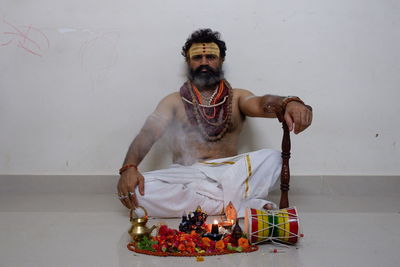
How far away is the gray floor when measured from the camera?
243 cm

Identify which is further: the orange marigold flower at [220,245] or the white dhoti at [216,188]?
the white dhoti at [216,188]

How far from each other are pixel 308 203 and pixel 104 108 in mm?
2071

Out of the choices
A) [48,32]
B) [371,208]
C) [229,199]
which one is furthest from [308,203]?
[48,32]

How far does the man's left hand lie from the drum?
0.61 m

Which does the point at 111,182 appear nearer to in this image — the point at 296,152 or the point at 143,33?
the point at 143,33

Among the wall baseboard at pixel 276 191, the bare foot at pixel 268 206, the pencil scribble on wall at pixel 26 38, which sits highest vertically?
the pencil scribble on wall at pixel 26 38

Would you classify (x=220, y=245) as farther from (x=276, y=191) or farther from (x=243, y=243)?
(x=276, y=191)

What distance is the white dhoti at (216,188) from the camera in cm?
336

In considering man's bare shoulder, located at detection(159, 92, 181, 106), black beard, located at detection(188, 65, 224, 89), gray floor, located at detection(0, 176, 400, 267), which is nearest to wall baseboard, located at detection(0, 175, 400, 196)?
gray floor, located at detection(0, 176, 400, 267)

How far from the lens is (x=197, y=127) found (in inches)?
152

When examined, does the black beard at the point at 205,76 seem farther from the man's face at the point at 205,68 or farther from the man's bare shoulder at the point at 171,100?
the man's bare shoulder at the point at 171,100

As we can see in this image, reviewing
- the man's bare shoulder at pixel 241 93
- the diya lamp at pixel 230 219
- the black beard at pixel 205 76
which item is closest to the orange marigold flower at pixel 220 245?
the diya lamp at pixel 230 219

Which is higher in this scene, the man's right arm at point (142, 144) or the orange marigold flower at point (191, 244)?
the man's right arm at point (142, 144)

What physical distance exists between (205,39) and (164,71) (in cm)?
56
